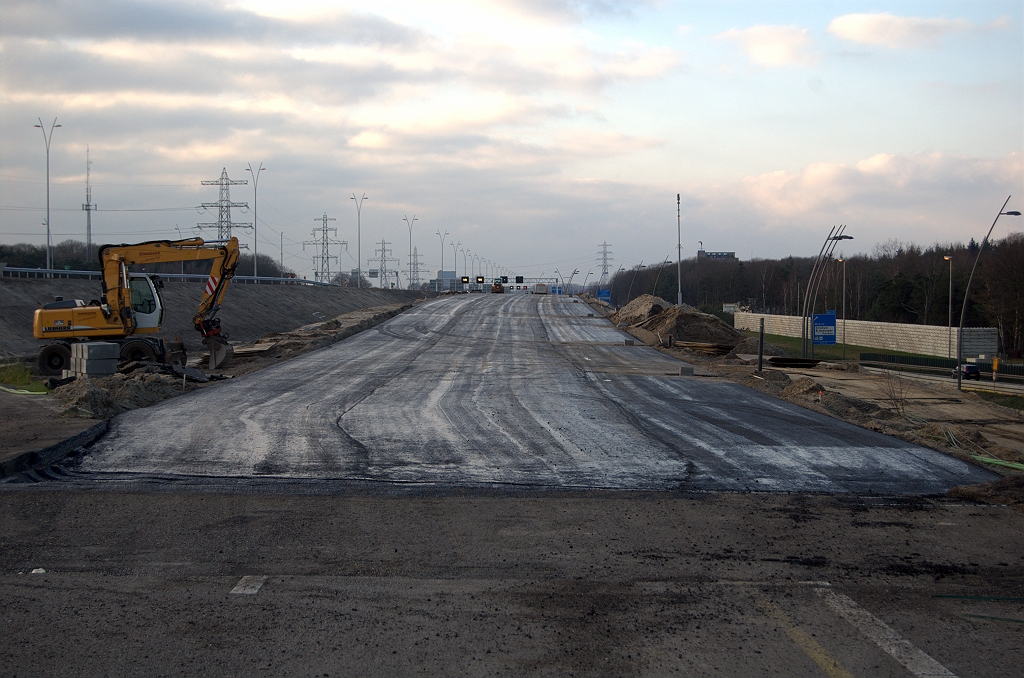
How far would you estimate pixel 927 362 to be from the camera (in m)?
56.5

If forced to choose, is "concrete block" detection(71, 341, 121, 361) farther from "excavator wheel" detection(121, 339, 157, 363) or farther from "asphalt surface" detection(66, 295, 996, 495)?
"asphalt surface" detection(66, 295, 996, 495)

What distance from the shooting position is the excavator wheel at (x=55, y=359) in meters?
22.4

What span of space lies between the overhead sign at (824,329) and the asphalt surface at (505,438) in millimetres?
20170

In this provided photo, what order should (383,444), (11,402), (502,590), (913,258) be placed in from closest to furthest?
1. (502,590)
2. (383,444)
3. (11,402)
4. (913,258)

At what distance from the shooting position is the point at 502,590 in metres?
6.25

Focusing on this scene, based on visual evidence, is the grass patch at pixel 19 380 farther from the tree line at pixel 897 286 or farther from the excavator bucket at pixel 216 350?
Answer: the tree line at pixel 897 286

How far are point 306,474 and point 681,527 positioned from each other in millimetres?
4975

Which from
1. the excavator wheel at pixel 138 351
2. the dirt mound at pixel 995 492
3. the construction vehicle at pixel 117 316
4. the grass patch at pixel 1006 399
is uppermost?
the construction vehicle at pixel 117 316

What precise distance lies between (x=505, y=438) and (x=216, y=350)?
17.1 m

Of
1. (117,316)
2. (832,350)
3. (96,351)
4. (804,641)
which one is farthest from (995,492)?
(832,350)

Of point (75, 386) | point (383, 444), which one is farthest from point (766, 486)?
point (75, 386)

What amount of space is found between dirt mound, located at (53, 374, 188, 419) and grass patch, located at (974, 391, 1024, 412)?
37881mm

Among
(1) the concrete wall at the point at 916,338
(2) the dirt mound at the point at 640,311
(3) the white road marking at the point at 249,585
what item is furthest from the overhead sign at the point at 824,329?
(3) the white road marking at the point at 249,585

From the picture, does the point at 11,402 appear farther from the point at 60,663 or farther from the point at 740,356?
the point at 740,356
